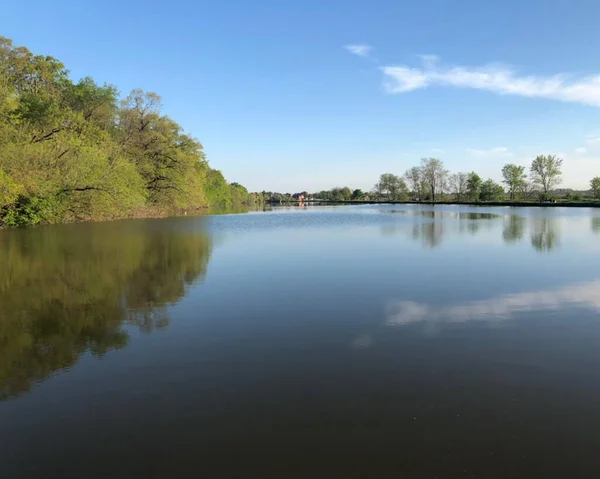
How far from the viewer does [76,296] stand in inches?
396

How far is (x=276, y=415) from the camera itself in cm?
442

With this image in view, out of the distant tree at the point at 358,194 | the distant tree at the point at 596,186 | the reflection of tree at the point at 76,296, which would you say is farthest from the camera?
the distant tree at the point at 358,194

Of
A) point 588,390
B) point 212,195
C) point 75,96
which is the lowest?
point 588,390

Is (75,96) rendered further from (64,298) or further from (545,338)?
(545,338)

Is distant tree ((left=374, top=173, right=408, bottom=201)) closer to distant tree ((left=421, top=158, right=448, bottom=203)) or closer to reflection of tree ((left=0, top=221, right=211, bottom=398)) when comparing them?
distant tree ((left=421, top=158, right=448, bottom=203))

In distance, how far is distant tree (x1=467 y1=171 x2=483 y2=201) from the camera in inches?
3983

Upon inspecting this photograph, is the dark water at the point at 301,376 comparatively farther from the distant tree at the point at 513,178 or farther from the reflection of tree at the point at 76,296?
the distant tree at the point at 513,178

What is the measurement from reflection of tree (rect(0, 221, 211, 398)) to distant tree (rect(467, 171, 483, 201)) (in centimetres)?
9609

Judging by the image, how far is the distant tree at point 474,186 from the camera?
10116cm

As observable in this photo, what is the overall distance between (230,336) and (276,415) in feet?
9.28

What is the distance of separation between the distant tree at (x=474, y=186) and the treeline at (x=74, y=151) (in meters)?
76.3

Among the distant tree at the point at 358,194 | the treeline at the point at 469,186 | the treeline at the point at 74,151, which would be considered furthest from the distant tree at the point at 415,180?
the treeline at the point at 74,151

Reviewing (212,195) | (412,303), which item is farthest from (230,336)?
(212,195)

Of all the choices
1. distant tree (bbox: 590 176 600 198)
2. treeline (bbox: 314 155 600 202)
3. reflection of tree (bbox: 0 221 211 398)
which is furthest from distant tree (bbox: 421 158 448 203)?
reflection of tree (bbox: 0 221 211 398)
